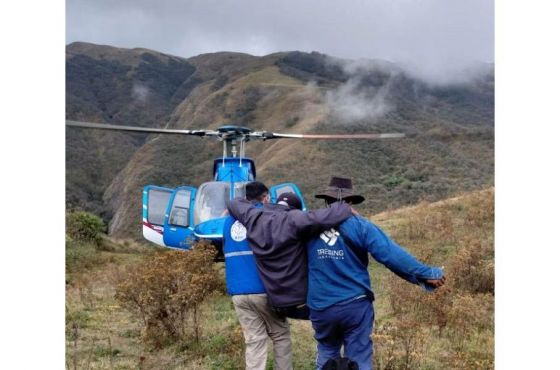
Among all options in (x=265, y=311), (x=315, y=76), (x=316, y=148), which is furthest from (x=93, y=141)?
(x=265, y=311)

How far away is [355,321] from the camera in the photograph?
4.24m

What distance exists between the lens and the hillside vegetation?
46719 mm

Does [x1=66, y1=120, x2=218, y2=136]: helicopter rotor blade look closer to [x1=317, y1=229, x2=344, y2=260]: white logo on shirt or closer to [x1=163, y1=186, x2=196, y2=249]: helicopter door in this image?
[x1=163, y1=186, x2=196, y2=249]: helicopter door

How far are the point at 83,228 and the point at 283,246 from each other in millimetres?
18024

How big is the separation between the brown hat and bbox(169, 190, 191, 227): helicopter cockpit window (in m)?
6.15

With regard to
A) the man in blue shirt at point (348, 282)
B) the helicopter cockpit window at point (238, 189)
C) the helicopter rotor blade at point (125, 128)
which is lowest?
the man in blue shirt at point (348, 282)

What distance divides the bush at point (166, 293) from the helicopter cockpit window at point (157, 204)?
176 inches

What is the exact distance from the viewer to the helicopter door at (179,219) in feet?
33.6

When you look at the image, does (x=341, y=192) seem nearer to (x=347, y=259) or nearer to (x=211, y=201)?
(x=347, y=259)

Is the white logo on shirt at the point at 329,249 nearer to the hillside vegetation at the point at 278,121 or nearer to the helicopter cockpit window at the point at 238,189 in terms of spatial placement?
the hillside vegetation at the point at 278,121

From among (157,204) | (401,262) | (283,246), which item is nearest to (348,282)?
(401,262)

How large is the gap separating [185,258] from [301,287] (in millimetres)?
2669

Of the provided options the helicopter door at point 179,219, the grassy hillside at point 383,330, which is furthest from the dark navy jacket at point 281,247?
the helicopter door at point 179,219

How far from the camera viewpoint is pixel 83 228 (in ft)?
69.4
